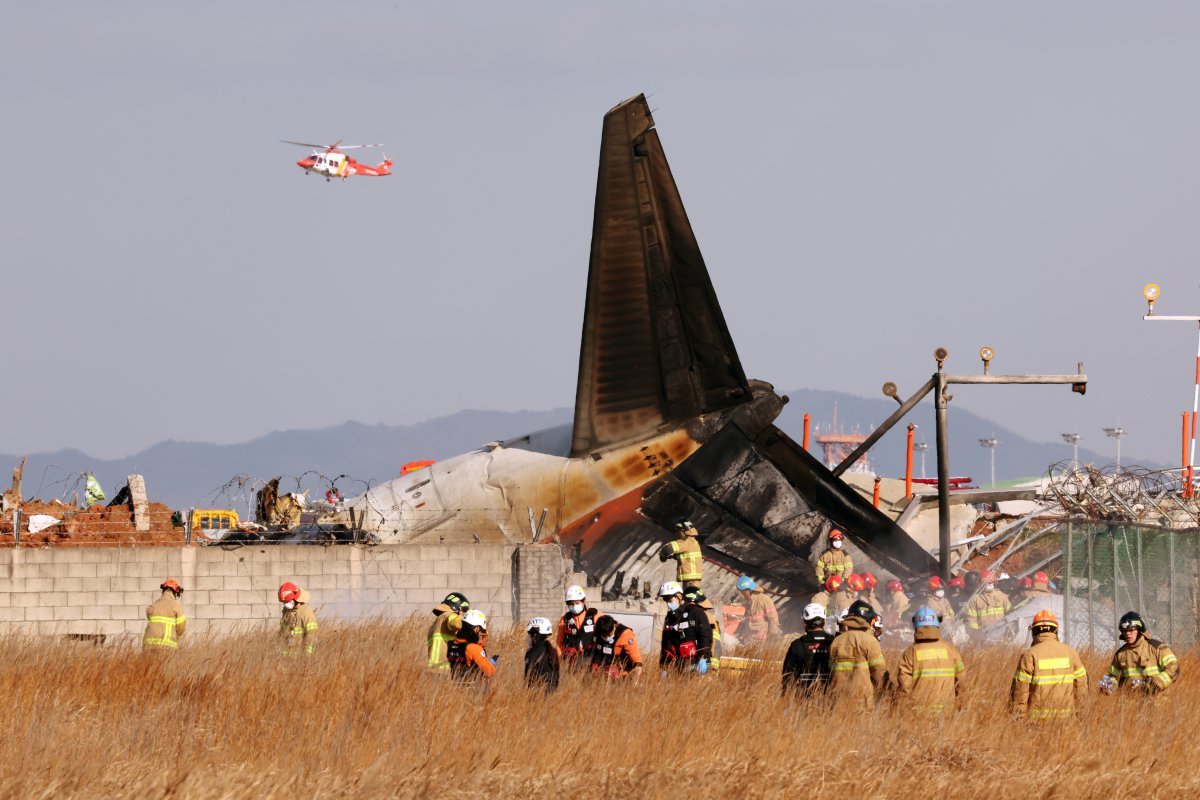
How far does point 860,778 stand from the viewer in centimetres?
1377

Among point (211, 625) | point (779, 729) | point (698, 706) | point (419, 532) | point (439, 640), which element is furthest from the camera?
point (419, 532)

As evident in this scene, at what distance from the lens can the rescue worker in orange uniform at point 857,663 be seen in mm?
16078

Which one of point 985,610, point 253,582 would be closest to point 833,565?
point 985,610

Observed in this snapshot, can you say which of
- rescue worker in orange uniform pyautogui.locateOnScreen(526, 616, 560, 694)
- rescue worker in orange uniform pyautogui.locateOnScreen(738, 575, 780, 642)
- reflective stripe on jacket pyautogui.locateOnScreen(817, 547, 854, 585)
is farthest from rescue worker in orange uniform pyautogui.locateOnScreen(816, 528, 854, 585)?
rescue worker in orange uniform pyautogui.locateOnScreen(526, 616, 560, 694)

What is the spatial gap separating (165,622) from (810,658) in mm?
8769

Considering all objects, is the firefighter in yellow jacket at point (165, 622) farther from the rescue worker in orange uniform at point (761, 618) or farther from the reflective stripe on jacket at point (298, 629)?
the rescue worker in orange uniform at point (761, 618)

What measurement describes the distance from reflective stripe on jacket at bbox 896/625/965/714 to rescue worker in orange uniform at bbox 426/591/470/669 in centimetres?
457

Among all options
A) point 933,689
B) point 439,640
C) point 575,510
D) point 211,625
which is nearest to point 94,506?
point 211,625

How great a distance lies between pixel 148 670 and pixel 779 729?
7257 mm

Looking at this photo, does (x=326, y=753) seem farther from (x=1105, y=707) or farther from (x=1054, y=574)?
(x=1054, y=574)

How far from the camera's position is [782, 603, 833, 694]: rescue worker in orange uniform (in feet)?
55.1

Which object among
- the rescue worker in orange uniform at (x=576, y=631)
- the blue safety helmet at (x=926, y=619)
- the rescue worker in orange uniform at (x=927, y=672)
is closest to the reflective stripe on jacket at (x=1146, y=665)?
the rescue worker in orange uniform at (x=927, y=672)

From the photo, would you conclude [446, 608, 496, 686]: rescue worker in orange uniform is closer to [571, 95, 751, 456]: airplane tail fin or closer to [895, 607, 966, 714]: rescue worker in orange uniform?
[895, 607, 966, 714]: rescue worker in orange uniform

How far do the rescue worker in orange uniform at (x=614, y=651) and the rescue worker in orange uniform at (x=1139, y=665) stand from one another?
4597mm
